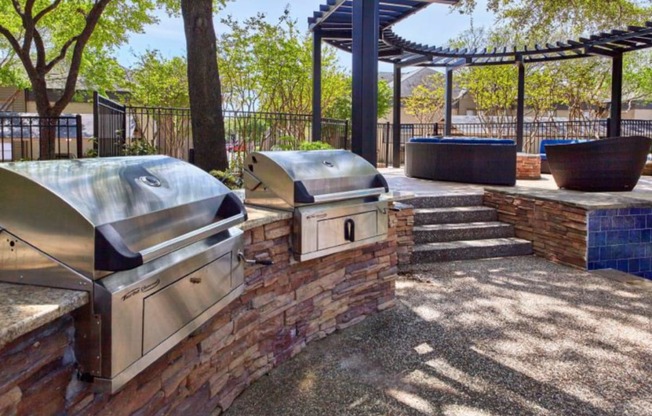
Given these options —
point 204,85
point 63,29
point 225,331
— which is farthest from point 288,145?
point 63,29

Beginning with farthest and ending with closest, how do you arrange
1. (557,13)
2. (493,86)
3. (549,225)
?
(493,86) → (557,13) → (549,225)

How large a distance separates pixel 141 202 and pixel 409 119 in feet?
80.2

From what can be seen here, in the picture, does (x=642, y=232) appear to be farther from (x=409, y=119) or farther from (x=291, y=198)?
(x=409, y=119)

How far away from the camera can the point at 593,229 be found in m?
4.71

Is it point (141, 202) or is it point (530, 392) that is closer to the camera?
point (141, 202)

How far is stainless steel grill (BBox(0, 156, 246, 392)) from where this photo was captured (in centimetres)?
136

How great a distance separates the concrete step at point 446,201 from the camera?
5.80m

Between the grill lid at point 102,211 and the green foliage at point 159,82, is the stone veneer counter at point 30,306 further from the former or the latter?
the green foliage at point 159,82

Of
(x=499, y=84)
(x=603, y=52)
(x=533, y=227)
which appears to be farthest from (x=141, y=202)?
(x=499, y=84)

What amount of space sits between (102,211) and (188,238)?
333mm

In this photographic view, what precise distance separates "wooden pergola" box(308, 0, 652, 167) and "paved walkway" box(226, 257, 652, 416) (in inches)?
70.6

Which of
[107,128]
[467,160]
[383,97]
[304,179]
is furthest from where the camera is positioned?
[383,97]

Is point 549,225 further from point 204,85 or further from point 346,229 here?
point 204,85

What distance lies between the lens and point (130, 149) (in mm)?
5652
